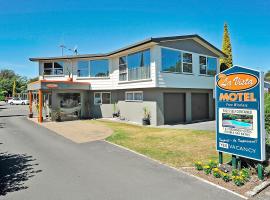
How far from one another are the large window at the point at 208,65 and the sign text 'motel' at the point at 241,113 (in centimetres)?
1330

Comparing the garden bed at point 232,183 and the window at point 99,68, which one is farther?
the window at point 99,68

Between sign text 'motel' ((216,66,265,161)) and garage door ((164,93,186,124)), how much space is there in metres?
10.5

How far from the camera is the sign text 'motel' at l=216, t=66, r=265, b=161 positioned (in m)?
6.15

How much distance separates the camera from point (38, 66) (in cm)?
2341

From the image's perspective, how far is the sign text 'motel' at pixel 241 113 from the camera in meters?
6.15

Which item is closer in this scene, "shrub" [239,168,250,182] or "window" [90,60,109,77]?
"shrub" [239,168,250,182]

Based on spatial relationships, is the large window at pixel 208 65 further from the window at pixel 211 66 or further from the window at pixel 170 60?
the window at pixel 170 60

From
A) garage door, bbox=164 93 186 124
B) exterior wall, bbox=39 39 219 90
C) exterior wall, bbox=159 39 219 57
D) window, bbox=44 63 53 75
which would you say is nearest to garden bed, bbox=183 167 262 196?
exterior wall, bbox=39 39 219 90

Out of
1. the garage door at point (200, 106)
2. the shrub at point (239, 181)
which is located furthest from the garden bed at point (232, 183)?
the garage door at point (200, 106)

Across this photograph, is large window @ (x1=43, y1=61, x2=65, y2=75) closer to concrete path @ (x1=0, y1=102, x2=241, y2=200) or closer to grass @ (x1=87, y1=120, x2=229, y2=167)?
grass @ (x1=87, y1=120, x2=229, y2=167)

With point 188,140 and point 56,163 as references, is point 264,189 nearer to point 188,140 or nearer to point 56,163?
point 188,140

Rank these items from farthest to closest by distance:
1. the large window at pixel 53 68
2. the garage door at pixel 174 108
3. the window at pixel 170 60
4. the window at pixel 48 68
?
the window at pixel 48 68 → the large window at pixel 53 68 → the garage door at pixel 174 108 → the window at pixel 170 60

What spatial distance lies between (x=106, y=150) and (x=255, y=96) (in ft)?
20.5

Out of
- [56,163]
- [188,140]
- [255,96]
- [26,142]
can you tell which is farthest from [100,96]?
[255,96]
